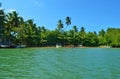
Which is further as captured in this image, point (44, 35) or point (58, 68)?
point (44, 35)

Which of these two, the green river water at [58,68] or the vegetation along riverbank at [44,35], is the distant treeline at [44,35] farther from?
the green river water at [58,68]

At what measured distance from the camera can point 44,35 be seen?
12938 centimetres

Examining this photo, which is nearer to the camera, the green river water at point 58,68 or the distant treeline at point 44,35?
the green river water at point 58,68

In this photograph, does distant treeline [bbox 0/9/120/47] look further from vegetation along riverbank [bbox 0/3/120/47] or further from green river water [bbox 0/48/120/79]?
green river water [bbox 0/48/120/79]

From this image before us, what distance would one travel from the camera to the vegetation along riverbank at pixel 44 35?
370 feet

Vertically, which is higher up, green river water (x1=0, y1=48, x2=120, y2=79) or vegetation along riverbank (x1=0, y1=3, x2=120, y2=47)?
vegetation along riverbank (x1=0, y1=3, x2=120, y2=47)

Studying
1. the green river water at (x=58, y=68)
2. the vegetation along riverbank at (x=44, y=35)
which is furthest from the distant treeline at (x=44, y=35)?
the green river water at (x=58, y=68)

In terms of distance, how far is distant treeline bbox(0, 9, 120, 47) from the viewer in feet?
370

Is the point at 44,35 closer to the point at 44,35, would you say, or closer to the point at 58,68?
the point at 44,35

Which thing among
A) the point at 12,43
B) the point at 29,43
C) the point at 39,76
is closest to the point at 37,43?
the point at 29,43

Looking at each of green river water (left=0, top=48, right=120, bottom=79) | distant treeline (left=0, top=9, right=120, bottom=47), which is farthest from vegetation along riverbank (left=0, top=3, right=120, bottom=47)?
green river water (left=0, top=48, right=120, bottom=79)

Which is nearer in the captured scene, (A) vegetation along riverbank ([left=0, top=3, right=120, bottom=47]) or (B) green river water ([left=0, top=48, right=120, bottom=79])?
(B) green river water ([left=0, top=48, right=120, bottom=79])

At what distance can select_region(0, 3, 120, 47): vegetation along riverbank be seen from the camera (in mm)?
112656

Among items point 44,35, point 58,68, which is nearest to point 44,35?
point 44,35
